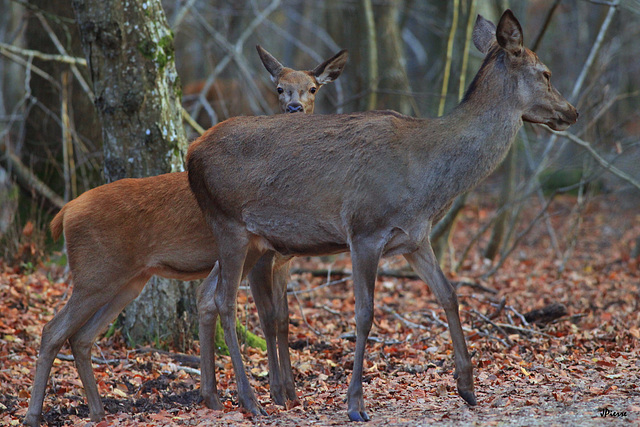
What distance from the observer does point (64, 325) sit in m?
5.70

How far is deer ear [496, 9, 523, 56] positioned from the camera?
5023 millimetres

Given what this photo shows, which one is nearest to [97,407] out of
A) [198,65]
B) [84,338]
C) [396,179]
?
[84,338]

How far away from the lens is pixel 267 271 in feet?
19.9

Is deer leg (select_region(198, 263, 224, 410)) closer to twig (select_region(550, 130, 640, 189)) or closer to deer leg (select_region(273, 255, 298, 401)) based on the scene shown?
deer leg (select_region(273, 255, 298, 401))

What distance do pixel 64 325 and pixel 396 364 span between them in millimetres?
2875

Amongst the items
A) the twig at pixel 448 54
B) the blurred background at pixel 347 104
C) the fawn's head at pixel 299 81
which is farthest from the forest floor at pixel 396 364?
the twig at pixel 448 54

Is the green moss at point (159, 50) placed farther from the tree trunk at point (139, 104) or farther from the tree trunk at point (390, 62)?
the tree trunk at point (390, 62)

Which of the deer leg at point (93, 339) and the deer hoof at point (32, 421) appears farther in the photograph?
the deer leg at point (93, 339)

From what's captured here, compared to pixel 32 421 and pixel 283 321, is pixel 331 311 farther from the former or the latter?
pixel 32 421

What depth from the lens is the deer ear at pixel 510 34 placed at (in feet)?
16.5

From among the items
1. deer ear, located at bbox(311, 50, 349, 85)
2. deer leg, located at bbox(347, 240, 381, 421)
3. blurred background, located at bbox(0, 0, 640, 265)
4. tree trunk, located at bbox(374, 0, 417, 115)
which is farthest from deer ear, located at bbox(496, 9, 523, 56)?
tree trunk, located at bbox(374, 0, 417, 115)

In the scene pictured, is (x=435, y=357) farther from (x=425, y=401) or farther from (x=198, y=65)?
(x=198, y=65)

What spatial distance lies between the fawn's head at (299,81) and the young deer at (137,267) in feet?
5.07

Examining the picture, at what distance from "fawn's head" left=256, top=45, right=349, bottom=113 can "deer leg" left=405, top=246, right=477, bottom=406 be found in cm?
224
